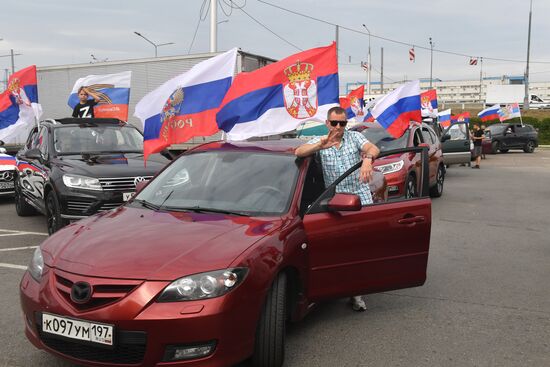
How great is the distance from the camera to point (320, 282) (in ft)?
13.0

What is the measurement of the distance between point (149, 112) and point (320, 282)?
10.7 ft

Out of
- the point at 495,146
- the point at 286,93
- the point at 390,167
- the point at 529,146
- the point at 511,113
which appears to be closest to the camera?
the point at 286,93

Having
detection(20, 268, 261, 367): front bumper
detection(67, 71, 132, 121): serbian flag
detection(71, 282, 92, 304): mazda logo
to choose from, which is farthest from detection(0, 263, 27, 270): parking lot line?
detection(67, 71, 132, 121): serbian flag

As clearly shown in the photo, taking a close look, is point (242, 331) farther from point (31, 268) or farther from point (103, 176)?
point (103, 176)

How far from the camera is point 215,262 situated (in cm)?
318

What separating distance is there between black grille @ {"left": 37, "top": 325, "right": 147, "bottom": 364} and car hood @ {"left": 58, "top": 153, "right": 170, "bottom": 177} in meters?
4.29

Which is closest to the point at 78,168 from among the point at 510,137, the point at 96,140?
the point at 96,140

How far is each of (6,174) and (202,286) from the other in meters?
9.73

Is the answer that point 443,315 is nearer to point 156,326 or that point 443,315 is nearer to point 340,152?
point 340,152

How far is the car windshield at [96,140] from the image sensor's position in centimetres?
844

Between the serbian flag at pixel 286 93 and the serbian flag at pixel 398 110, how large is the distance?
14.3 feet

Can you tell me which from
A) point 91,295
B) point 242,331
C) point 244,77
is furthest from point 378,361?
point 244,77

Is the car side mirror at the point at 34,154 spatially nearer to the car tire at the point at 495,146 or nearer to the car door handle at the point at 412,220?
the car door handle at the point at 412,220

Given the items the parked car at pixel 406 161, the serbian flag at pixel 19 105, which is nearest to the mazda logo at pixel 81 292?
the parked car at pixel 406 161
